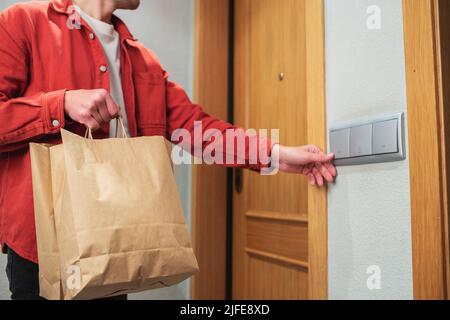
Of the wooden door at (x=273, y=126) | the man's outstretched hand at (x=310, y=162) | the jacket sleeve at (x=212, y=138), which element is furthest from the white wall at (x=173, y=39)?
the man's outstretched hand at (x=310, y=162)

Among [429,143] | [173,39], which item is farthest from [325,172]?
[173,39]

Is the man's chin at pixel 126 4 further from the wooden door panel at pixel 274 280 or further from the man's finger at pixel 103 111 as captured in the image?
the wooden door panel at pixel 274 280

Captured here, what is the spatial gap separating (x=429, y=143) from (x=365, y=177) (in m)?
0.17

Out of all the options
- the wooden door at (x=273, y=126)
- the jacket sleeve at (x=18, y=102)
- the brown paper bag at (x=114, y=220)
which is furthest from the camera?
the wooden door at (x=273, y=126)

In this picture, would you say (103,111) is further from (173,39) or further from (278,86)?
(173,39)

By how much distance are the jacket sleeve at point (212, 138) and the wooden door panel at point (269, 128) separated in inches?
11.4

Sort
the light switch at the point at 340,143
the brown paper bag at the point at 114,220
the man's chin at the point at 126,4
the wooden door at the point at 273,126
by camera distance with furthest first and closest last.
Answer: the wooden door at the point at 273,126 → the man's chin at the point at 126,4 → the light switch at the point at 340,143 → the brown paper bag at the point at 114,220

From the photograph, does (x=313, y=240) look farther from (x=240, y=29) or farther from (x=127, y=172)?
(x=240, y=29)

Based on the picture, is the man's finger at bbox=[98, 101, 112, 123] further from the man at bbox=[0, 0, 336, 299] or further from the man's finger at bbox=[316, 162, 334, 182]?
the man's finger at bbox=[316, 162, 334, 182]

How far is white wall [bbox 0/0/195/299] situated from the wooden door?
0.20m

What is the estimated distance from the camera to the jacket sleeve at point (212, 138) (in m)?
1.10

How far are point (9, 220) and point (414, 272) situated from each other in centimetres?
85

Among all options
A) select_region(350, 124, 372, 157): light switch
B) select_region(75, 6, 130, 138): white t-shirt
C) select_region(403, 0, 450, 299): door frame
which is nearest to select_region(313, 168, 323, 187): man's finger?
select_region(350, 124, 372, 157): light switch

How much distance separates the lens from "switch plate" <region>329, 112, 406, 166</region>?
83cm
